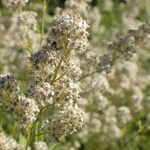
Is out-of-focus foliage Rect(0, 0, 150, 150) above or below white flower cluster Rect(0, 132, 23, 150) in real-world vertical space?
above

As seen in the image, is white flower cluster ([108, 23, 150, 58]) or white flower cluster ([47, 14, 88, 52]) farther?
white flower cluster ([108, 23, 150, 58])

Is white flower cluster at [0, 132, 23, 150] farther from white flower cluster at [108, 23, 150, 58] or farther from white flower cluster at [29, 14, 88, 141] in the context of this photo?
white flower cluster at [108, 23, 150, 58]

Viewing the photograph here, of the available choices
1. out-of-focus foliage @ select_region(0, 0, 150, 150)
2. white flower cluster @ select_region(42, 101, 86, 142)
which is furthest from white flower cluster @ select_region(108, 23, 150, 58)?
white flower cluster @ select_region(42, 101, 86, 142)

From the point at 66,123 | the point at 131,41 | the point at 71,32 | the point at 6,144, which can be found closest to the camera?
the point at 71,32

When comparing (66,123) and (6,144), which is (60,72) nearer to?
(66,123)

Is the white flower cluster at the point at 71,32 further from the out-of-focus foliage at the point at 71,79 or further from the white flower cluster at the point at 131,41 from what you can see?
the white flower cluster at the point at 131,41

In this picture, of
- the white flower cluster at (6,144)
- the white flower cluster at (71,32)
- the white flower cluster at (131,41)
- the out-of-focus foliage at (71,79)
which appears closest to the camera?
the white flower cluster at (71,32)

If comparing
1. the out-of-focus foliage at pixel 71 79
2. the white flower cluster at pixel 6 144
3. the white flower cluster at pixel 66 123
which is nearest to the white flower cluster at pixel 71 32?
the out-of-focus foliage at pixel 71 79

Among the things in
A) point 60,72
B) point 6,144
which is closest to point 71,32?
point 60,72

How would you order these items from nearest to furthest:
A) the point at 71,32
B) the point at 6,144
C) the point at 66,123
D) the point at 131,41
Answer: the point at 71,32, the point at 66,123, the point at 6,144, the point at 131,41

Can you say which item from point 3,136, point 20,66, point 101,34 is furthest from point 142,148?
point 3,136

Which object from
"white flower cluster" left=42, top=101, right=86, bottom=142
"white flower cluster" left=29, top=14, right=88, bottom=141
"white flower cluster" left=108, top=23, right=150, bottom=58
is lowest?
"white flower cluster" left=42, top=101, right=86, bottom=142
